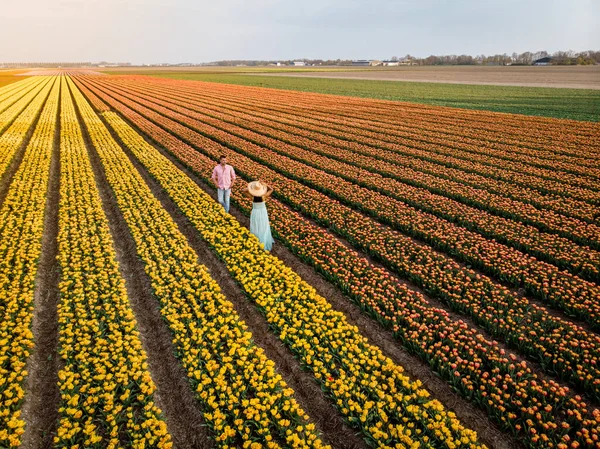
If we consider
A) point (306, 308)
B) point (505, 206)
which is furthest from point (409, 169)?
point (306, 308)

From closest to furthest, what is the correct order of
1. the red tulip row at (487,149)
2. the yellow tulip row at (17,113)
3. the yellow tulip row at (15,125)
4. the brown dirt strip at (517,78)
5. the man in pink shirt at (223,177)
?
the man in pink shirt at (223,177) → the red tulip row at (487,149) → the yellow tulip row at (15,125) → the yellow tulip row at (17,113) → the brown dirt strip at (517,78)

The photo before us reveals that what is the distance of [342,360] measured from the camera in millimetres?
6387

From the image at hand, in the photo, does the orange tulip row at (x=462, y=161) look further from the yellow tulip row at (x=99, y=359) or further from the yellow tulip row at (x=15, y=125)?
the yellow tulip row at (x=15, y=125)

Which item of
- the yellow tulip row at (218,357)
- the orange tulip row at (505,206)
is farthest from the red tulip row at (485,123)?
the yellow tulip row at (218,357)

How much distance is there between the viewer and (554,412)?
555 centimetres

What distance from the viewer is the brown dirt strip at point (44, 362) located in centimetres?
552

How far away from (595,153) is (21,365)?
85.2 ft

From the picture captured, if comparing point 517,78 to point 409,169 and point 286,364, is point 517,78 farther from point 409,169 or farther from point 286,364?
point 286,364

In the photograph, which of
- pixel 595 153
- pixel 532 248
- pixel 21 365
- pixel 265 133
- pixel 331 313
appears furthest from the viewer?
pixel 265 133

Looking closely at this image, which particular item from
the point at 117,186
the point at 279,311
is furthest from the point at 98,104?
the point at 279,311

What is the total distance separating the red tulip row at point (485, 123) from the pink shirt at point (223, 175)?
693 inches

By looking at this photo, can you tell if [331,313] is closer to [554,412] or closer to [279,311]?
[279,311]

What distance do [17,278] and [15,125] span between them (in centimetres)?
2822

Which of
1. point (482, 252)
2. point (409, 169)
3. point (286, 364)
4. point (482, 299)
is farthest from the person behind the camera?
point (409, 169)
